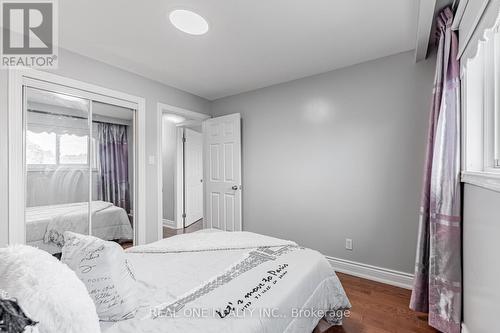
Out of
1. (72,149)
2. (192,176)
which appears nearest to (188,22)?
(72,149)

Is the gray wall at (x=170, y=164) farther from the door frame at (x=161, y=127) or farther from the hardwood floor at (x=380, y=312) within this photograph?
the hardwood floor at (x=380, y=312)

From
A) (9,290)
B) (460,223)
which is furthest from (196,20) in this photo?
(460,223)

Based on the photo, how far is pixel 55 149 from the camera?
2350 millimetres

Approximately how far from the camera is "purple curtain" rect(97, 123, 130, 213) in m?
2.70

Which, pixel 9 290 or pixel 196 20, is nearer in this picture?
pixel 9 290

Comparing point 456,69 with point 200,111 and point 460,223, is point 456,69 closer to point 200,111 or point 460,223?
point 460,223

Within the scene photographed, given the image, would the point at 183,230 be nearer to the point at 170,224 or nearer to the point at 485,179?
the point at 170,224

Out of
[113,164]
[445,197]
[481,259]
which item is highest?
[113,164]

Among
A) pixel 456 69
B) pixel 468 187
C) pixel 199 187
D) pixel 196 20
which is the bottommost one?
pixel 199 187

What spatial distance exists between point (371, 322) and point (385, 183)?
1342mm

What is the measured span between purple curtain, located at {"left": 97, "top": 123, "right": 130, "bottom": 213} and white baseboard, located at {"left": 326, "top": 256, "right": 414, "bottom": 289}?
2.71 m

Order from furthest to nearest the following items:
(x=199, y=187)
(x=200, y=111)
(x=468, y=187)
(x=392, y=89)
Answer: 1. (x=199, y=187)
2. (x=200, y=111)
3. (x=392, y=89)
4. (x=468, y=187)

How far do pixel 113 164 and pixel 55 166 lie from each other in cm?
55

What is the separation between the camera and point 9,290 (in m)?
0.69
